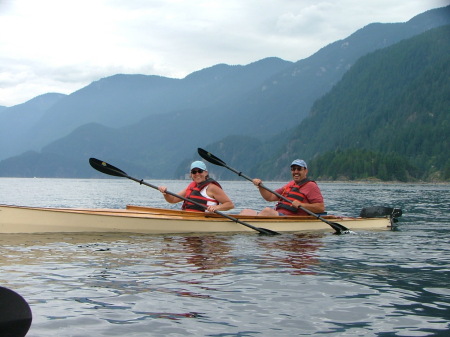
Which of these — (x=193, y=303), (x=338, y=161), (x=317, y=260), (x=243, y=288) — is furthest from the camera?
(x=338, y=161)

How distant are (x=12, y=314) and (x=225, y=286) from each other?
491 centimetres

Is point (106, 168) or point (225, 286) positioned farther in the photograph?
point (106, 168)

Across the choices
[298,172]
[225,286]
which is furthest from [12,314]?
[298,172]

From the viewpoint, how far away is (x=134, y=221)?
17.2 meters

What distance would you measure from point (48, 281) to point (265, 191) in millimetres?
9711

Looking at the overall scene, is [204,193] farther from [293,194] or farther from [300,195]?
[300,195]

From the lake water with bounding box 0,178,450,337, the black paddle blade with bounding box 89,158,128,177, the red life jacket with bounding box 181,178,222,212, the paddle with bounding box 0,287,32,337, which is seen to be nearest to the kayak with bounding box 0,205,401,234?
the lake water with bounding box 0,178,450,337

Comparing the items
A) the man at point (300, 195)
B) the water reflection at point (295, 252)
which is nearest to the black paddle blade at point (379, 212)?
the man at point (300, 195)

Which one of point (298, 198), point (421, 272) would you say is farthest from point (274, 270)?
point (298, 198)

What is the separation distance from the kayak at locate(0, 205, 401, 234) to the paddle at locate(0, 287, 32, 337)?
441 inches

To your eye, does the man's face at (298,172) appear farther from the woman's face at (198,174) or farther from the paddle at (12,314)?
the paddle at (12,314)

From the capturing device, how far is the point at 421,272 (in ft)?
37.9

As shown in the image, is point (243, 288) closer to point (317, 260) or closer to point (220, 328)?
point (220, 328)

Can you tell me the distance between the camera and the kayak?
1627 centimetres
